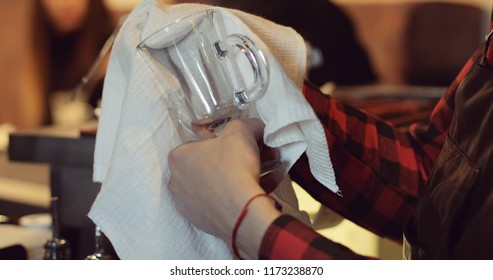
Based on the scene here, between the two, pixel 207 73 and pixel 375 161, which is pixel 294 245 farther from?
pixel 375 161

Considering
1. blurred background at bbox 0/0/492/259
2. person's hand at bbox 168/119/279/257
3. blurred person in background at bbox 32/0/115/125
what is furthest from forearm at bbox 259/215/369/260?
blurred person in background at bbox 32/0/115/125

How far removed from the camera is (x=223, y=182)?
537mm

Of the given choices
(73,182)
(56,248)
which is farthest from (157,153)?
(73,182)

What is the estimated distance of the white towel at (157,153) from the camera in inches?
23.2

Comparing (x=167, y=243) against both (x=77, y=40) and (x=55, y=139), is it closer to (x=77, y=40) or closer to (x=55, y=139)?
(x=55, y=139)

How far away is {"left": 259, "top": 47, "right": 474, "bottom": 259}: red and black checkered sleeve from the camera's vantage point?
793 mm

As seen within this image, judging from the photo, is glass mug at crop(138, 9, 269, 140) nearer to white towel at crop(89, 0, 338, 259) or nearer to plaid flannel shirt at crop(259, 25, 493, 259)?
white towel at crop(89, 0, 338, 259)

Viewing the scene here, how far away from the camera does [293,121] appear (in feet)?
1.90

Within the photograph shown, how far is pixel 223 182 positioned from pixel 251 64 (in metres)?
0.11

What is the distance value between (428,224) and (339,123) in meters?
0.21

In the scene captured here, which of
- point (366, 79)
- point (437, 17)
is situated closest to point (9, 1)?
point (366, 79)

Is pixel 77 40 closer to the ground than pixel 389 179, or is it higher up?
higher up

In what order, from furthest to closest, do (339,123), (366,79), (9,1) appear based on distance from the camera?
(9,1) < (366,79) < (339,123)

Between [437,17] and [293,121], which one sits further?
[437,17]
